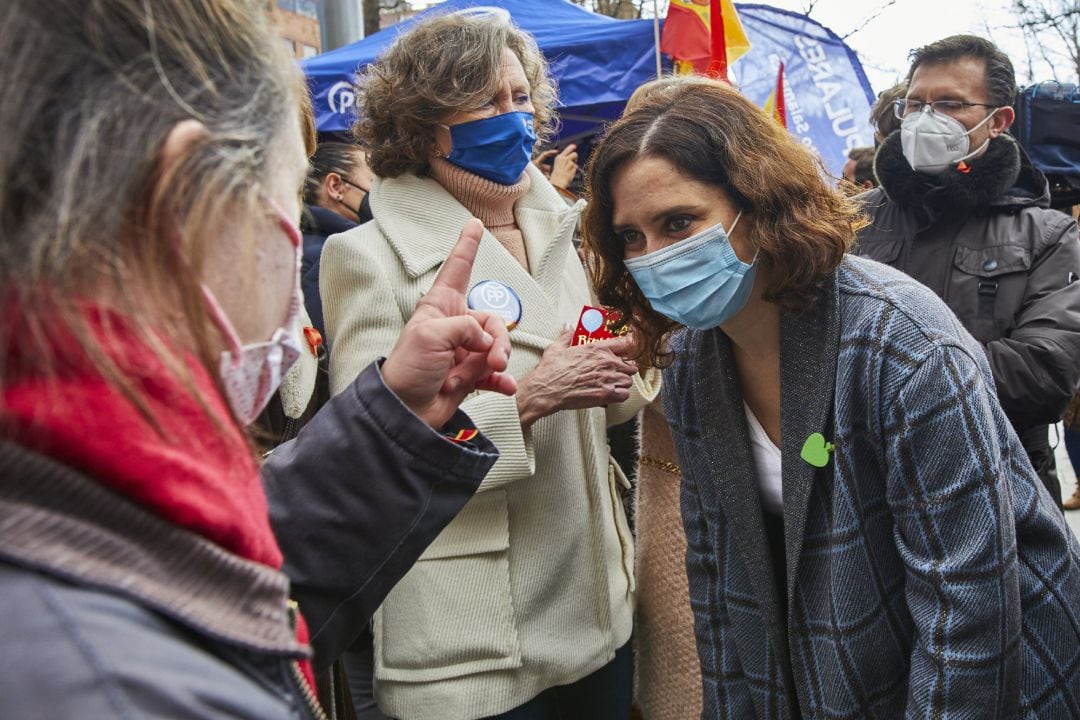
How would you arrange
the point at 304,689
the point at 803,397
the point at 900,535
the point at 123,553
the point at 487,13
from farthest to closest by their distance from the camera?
1. the point at 487,13
2. the point at 803,397
3. the point at 900,535
4. the point at 304,689
5. the point at 123,553

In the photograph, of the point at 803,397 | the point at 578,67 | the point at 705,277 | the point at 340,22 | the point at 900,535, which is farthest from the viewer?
the point at 340,22

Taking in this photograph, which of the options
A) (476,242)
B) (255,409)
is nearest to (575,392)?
(476,242)

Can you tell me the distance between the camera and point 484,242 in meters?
2.29

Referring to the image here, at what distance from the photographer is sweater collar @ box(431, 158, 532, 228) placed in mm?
2352

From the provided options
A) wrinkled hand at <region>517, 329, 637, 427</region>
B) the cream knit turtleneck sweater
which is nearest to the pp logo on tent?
the cream knit turtleneck sweater

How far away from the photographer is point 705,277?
1784 mm

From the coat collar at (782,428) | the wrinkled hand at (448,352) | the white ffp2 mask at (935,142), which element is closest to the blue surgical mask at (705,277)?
the coat collar at (782,428)

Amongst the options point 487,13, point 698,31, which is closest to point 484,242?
point 487,13

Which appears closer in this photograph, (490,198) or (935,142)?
(490,198)

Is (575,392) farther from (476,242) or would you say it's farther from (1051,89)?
(1051,89)

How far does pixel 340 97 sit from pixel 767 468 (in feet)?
15.9

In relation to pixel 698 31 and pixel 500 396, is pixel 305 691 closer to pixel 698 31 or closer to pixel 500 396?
pixel 500 396

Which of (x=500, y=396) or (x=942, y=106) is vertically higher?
(x=942, y=106)

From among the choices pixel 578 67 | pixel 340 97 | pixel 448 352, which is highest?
pixel 448 352
